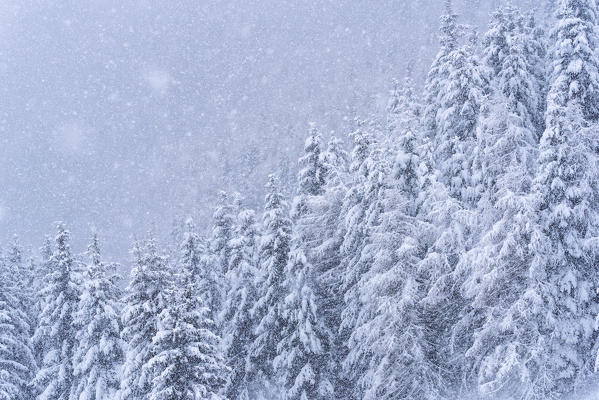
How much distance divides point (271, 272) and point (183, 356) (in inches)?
310

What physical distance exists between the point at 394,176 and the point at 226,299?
11889mm

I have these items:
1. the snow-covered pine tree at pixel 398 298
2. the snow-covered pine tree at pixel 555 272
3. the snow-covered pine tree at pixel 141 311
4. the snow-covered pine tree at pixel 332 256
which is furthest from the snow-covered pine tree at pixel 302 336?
the snow-covered pine tree at pixel 555 272

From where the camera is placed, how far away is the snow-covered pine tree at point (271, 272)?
2406 centimetres

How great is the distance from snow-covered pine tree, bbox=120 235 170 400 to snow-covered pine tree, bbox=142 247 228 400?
267 cm

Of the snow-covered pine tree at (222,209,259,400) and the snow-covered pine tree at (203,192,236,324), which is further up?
the snow-covered pine tree at (203,192,236,324)

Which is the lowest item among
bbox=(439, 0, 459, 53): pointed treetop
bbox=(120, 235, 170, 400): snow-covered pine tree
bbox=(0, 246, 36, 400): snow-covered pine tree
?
bbox=(120, 235, 170, 400): snow-covered pine tree

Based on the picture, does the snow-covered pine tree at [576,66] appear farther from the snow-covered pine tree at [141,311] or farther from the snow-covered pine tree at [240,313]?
the snow-covered pine tree at [141,311]

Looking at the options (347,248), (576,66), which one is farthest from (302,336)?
(576,66)

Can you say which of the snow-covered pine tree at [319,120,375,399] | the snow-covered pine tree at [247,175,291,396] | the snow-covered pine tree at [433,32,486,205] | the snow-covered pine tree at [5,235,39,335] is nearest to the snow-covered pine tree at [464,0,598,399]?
the snow-covered pine tree at [433,32,486,205]

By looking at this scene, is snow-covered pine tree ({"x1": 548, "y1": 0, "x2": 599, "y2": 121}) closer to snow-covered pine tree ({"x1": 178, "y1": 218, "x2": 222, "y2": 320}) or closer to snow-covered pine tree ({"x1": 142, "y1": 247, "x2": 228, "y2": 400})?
snow-covered pine tree ({"x1": 142, "y1": 247, "x2": 228, "y2": 400})

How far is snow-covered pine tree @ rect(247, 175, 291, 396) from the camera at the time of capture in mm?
24062

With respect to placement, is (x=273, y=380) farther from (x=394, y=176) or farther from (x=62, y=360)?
(x=394, y=176)

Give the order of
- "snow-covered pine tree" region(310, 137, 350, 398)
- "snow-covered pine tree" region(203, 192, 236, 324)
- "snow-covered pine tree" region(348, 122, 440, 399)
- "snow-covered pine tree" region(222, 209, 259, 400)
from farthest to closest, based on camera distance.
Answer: "snow-covered pine tree" region(203, 192, 236, 324)
"snow-covered pine tree" region(222, 209, 259, 400)
"snow-covered pine tree" region(310, 137, 350, 398)
"snow-covered pine tree" region(348, 122, 440, 399)

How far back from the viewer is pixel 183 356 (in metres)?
16.6
